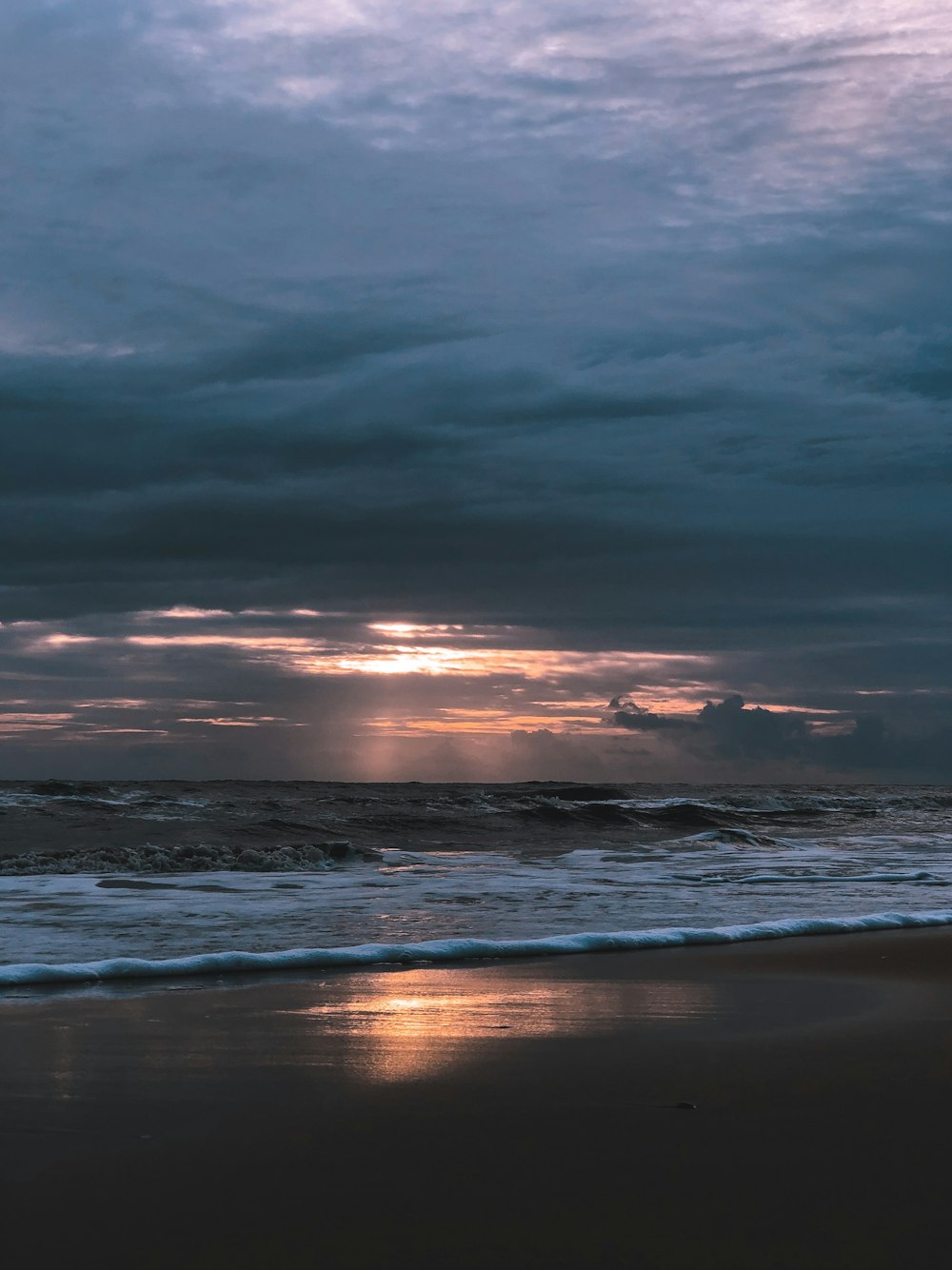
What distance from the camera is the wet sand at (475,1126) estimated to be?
3010 mm

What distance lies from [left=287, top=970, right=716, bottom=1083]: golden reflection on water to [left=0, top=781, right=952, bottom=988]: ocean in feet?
3.85

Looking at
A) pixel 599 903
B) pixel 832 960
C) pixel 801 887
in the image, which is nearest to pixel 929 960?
pixel 832 960

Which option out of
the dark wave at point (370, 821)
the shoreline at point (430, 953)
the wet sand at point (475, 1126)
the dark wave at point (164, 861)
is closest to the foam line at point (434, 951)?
the shoreline at point (430, 953)

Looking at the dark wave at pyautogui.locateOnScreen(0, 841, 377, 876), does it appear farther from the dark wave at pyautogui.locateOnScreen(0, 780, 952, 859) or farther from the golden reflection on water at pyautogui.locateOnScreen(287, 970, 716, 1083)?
the golden reflection on water at pyautogui.locateOnScreen(287, 970, 716, 1083)

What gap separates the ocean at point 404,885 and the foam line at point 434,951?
0.6 inches

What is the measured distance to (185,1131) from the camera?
3932 mm

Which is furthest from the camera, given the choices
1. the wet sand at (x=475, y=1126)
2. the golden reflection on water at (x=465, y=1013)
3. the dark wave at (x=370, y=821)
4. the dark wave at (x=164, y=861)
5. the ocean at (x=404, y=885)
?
the dark wave at (x=370, y=821)

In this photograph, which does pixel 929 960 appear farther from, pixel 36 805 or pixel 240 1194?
pixel 36 805

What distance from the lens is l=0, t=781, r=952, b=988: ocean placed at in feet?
26.7

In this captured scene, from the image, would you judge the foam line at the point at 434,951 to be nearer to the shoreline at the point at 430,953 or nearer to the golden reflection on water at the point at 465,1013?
the shoreline at the point at 430,953

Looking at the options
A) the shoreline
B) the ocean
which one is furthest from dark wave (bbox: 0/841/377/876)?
the shoreline

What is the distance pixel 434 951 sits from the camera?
796 cm

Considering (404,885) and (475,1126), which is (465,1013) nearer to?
(475,1126)

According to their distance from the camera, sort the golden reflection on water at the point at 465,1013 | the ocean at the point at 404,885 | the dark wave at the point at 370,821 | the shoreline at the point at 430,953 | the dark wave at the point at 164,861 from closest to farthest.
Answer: the golden reflection on water at the point at 465,1013
the shoreline at the point at 430,953
the ocean at the point at 404,885
the dark wave at the point at 164,861
the dark wave at the point at 370,821
